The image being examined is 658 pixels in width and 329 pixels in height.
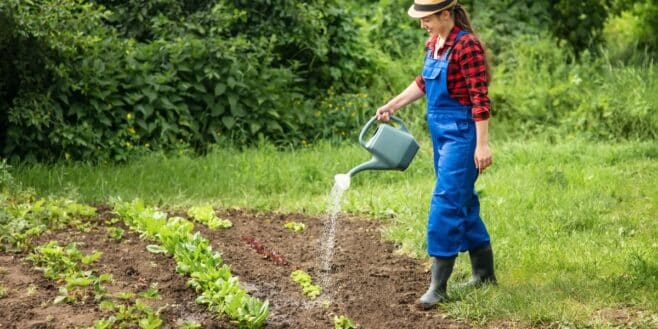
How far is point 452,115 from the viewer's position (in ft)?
17.6

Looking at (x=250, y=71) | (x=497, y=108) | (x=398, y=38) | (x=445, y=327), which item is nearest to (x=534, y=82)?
(x=497, y=108)

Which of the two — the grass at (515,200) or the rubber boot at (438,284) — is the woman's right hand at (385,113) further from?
the grass at (515,200)

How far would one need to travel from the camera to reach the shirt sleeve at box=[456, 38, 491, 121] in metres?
5.23

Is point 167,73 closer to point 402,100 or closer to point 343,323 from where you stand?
point 402,100

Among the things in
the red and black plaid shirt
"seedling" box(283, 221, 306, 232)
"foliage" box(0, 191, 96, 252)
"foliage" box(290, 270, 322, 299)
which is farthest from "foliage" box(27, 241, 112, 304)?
the red and black plaid shirt

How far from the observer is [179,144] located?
941 centimetres

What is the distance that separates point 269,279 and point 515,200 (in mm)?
2355

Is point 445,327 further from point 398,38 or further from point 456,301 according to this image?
point 398,38

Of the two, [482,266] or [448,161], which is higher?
[448,161]

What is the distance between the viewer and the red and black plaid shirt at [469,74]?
17.2ft

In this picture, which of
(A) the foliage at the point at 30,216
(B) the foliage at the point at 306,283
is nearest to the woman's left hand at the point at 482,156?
(B) the foliage at the point at 306,283

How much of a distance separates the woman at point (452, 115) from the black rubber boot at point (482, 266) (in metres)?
0.26

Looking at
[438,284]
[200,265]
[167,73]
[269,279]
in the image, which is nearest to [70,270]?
[200,265]

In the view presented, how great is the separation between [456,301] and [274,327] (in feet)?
3.39
